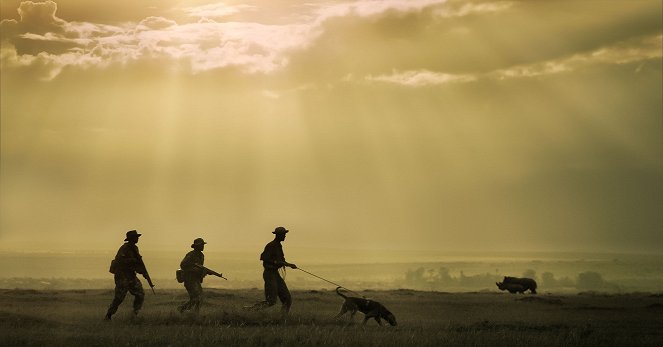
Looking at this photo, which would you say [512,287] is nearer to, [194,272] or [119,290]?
[194,272]

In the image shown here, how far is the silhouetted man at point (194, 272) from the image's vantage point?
27219mm

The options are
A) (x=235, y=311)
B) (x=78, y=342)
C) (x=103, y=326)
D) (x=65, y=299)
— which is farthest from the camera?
(x=65, y=299)

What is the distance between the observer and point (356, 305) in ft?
88.3

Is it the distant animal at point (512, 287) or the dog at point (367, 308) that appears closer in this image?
the dog at point (367, 308)

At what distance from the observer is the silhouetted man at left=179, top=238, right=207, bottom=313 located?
89.3ft

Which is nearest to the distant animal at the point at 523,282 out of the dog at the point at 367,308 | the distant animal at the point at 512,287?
the distant animal at the point at 512,287

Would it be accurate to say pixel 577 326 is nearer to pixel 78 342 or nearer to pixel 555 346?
pixel 555 346

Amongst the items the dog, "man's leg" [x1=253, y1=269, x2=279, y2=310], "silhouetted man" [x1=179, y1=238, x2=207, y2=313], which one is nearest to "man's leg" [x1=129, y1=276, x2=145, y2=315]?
"silhouetted man" [x1=179, y1=238, x2=207, y2=313]

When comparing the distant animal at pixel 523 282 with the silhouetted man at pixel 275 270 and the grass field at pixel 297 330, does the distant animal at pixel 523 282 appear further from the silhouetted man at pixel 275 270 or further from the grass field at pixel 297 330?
the silhouetted man at pixel 275 270

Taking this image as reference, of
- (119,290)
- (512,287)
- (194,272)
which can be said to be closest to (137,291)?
(119,290)

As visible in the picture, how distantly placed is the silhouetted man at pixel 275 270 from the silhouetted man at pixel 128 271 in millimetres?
4077

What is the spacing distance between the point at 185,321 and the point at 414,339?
7941mm

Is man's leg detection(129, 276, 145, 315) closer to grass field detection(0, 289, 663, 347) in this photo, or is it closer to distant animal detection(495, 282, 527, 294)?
grass field detection(0, 289, 663, 347)

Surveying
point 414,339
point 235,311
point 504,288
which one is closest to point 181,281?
point 235,311
